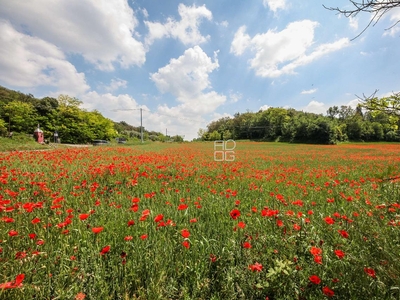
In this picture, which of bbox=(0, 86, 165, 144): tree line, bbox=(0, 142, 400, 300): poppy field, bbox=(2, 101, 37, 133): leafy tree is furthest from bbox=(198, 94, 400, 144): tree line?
bbox=(2, 101, 37, 133): leafy tree

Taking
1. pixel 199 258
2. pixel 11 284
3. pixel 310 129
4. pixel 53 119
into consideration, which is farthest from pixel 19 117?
A: pixel 310 129

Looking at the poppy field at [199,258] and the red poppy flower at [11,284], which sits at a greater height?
the red poppy flower at [11,284]

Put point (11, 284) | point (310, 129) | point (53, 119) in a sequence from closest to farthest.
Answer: point (11, 284), point (53, 119), point (310, 129)

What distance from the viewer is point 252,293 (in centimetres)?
163

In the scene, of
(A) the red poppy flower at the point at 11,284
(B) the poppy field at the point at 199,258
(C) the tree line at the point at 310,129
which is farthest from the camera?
(C) the tree line at the point at 310,129

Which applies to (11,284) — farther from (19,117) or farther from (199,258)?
(19,117)

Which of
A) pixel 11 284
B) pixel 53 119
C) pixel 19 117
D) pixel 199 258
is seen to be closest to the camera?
pixel 11 284

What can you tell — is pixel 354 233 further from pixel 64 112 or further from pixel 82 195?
pixel 64 112

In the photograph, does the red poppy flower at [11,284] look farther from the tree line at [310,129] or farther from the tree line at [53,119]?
the tree line at [53,119]

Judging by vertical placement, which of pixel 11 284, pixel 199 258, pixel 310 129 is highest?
pixel 310 129

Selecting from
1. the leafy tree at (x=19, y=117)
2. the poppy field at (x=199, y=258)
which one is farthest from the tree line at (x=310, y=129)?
the leafy tree at (x=19, y=117)

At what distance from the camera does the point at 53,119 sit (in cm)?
4156

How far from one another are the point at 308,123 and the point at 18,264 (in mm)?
65330

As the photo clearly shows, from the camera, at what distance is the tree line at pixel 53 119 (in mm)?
36469
